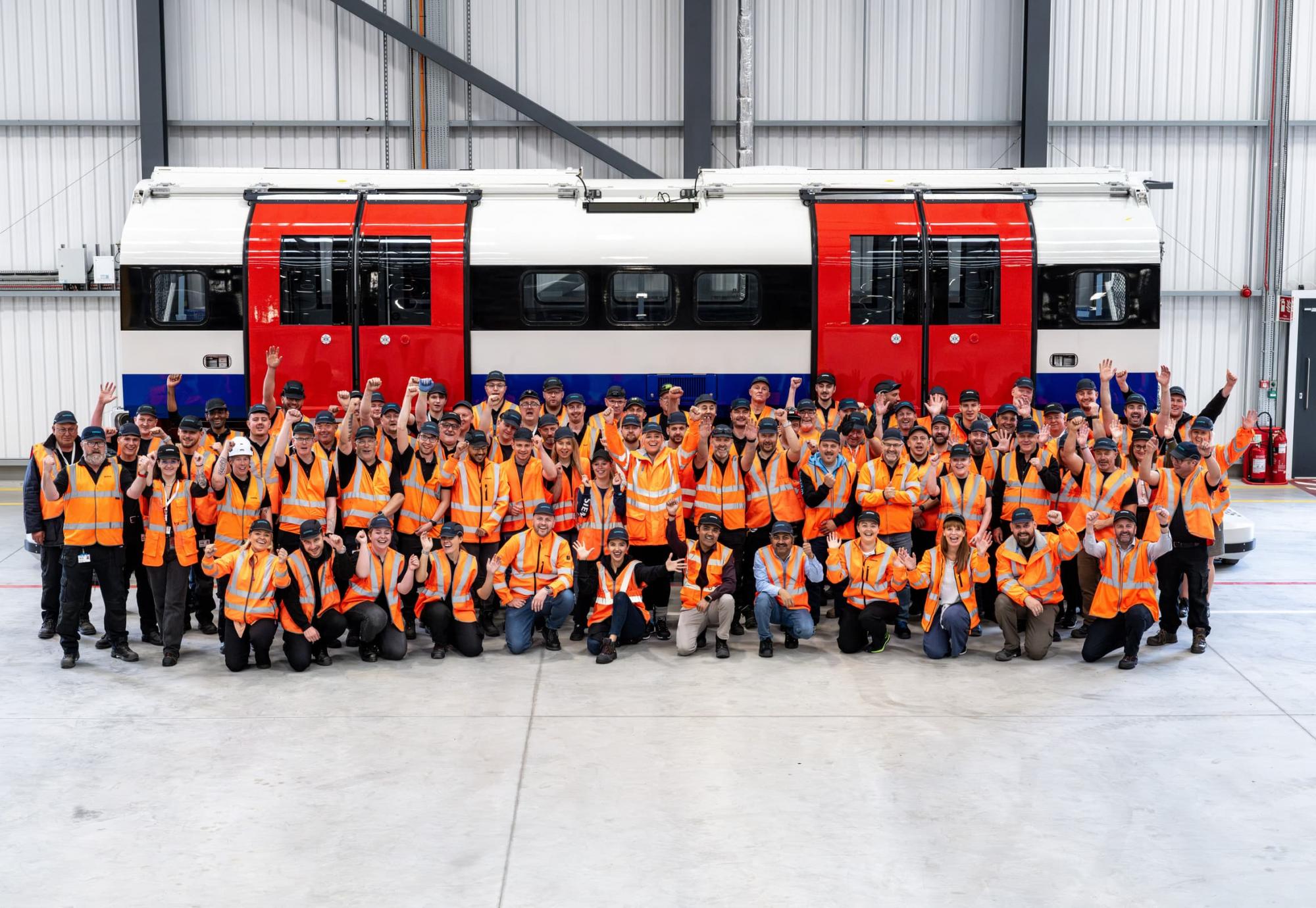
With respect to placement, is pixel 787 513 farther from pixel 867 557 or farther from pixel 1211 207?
pixel 1211 207

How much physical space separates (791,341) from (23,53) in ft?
39.6

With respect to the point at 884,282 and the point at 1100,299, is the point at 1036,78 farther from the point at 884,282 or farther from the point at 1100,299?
the point at 884,282

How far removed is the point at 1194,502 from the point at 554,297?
6.47 metres

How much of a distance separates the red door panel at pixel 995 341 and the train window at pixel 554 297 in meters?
3.60

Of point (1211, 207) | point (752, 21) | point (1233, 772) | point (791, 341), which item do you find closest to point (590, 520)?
point (791, 341)

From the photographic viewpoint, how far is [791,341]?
43.5 ft

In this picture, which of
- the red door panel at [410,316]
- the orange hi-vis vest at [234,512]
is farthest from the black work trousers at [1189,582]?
the orange hi-vis vest at [234,512]

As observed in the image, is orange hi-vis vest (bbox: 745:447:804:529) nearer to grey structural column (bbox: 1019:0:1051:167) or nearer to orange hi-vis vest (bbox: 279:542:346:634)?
orange hi-vis vest (bbox: 279:542:346:634)

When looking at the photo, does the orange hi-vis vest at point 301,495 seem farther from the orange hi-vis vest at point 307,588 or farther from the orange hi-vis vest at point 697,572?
the orange hi-vis vest at point 697,572

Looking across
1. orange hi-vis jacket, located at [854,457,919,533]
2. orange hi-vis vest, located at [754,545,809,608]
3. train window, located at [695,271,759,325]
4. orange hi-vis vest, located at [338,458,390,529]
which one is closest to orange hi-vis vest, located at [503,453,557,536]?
orange hi-vis vest, located at [338,458,390,529]

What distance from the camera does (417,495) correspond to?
416 inches

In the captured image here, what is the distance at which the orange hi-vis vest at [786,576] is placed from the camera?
1017 cm

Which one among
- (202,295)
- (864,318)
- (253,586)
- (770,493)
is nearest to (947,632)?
(770,493)

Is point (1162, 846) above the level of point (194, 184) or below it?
below
